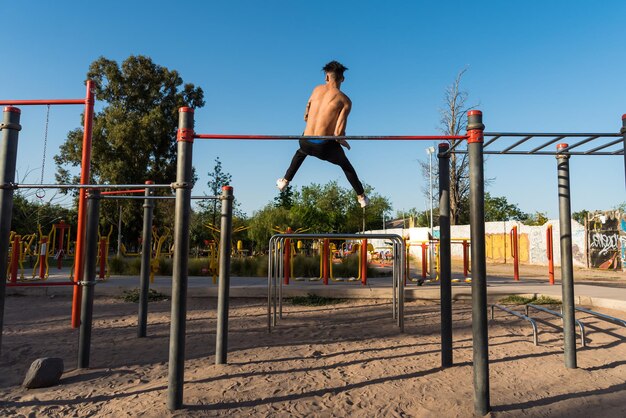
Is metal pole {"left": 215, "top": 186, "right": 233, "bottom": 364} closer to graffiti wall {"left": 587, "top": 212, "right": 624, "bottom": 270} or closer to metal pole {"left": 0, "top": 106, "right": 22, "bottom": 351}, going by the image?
metal pole {"left": 0, "top": 106, "right": 22, "bottom": 351}

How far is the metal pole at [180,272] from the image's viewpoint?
2506 millimetres

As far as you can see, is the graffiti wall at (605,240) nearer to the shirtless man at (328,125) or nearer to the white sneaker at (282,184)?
the shirtless man at (328,125)

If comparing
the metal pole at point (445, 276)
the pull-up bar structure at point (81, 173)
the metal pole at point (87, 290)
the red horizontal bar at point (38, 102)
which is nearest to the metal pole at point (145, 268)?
the pull-up bar structure at point (81, 173)

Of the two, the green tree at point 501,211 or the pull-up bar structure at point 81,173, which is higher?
the green tree at point 501,211

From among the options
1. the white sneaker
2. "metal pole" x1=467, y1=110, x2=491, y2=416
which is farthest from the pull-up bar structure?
"metal pole" x1=467, y1=110, x2=491, y2=416

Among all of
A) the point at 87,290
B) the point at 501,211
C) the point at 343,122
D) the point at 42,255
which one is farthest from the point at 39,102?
the point at 501,211

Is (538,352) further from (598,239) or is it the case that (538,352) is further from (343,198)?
(343,198)

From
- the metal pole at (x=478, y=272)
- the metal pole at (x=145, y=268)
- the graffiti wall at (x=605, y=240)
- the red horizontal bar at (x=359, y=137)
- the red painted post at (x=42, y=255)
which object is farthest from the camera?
the graffiti wall at (x=605, y=240)

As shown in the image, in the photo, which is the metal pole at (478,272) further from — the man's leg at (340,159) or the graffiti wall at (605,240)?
the graffiti wall at (605,240)

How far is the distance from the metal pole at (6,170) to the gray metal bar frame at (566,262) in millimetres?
4145

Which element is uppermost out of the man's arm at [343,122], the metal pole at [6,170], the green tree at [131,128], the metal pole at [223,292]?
the green tree at [131,128]

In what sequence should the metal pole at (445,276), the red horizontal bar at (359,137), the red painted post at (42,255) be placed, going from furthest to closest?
the red painted post at (42,255) < the metal pole at (445,276) < the red horizontal bar at (359,137)

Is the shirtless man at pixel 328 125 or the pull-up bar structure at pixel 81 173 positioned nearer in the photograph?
the shirtless man at pixel 328 125

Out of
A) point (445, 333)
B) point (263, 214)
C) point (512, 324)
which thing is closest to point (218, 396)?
point (445, 333)
